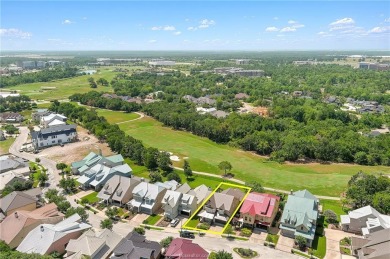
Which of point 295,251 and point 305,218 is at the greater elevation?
point 305,218

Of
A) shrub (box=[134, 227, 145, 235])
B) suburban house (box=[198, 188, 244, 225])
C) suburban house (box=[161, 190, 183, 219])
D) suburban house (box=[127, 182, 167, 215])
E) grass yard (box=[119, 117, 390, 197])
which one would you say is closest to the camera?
shrub (box=[134, 227, 145, 235])

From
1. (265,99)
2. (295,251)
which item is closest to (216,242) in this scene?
(295,251)

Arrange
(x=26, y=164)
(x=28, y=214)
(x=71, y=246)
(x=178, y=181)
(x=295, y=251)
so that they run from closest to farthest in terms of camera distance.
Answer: (x=71, y=246), (x=295, y=251), (x=28, y=214), (x=178, y=181), (x=26, y=164)

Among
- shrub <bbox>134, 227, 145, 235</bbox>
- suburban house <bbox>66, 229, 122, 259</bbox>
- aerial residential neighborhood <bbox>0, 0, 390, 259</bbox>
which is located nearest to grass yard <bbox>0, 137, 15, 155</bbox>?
aerial residential neighborhood <bbox>0, 0, 390, 259</bbox>

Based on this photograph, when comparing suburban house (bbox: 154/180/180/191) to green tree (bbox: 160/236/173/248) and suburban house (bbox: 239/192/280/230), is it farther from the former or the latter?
suburban house (bbox: 239/192/280/230)

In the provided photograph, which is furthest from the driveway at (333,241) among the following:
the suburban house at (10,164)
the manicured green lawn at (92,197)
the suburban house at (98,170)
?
the suburban house at (10,164)

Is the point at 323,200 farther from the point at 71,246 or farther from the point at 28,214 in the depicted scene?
the point at 28,214
